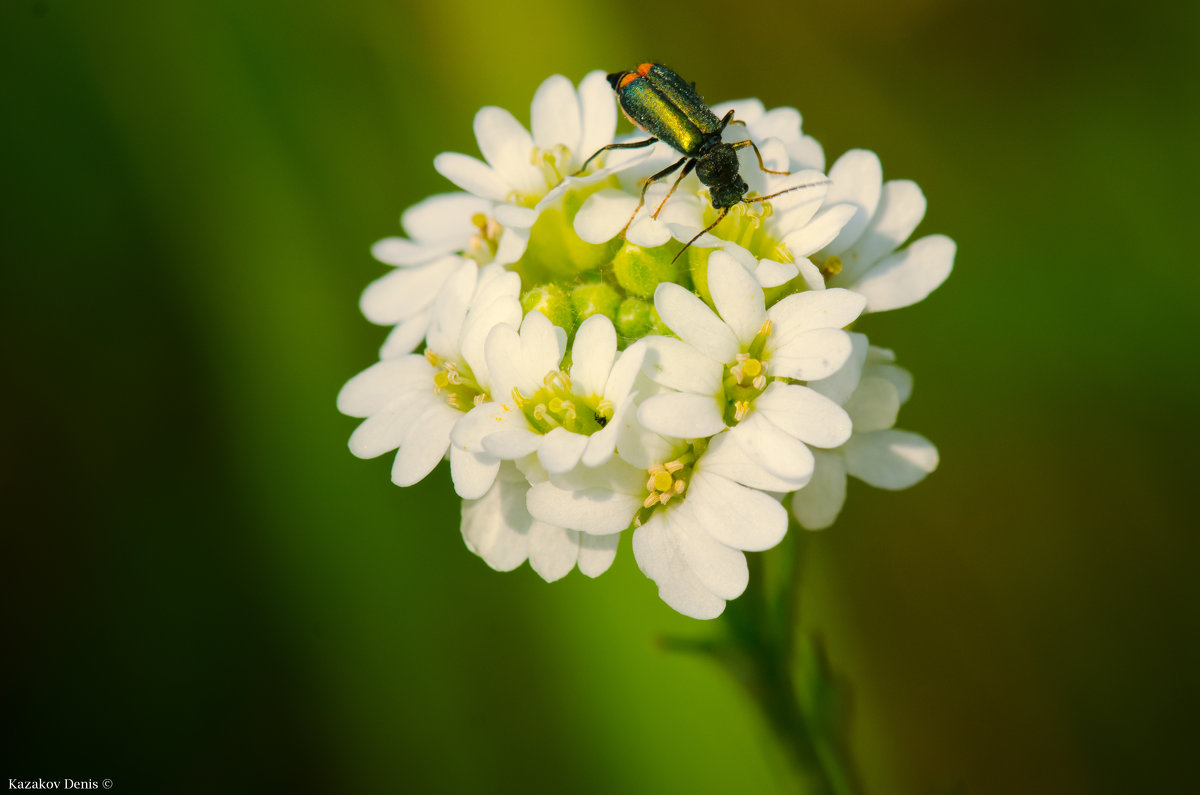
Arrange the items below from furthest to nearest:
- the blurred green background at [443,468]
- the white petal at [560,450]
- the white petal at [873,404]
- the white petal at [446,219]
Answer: the blurred green background at [443,468], the white petal at [446,219], the white petal at [873,404], the white petal at [560,450]

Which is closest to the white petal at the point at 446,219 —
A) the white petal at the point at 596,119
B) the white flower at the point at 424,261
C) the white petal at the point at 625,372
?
the white flower at the point at 424,261

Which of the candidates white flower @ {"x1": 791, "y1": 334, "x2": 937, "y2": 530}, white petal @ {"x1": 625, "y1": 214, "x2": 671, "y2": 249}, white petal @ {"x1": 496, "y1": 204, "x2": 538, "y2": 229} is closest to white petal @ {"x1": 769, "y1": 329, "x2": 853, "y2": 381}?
white flower @ {"x1": 791, "y1": 334, "x2": 937, "y2": 530}

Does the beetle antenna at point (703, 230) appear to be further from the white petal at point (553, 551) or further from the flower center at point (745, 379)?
the white petal at point (553, 551)

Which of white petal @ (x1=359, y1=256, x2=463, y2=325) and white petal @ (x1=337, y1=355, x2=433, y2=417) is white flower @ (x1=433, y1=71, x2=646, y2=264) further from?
white petal @ (x1=337, y1=355, x2=433, y2=417)

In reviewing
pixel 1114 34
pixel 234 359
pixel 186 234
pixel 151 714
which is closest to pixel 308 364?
pixel 234 359

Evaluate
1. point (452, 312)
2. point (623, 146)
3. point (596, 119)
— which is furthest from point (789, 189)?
point (452, 312)
